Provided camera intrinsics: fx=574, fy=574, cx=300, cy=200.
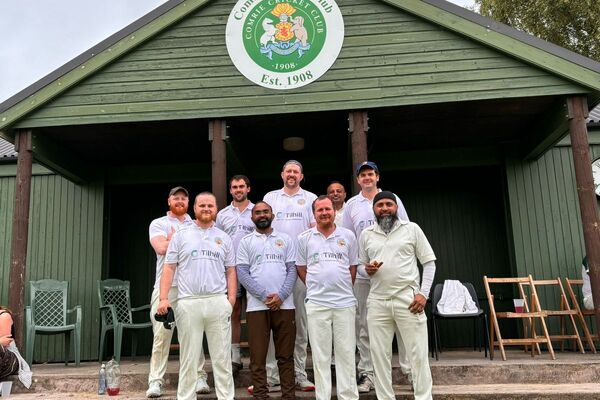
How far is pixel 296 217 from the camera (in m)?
5.05

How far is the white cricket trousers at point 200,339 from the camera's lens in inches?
167

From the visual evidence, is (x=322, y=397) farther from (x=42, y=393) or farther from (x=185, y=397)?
(x=42, y=393)

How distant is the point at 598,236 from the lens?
5.70m

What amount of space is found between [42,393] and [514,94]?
5.52m

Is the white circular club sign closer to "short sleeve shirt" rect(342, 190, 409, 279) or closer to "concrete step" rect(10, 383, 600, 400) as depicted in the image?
"short sleeve shirt" rect(342, 190, 409, 279)

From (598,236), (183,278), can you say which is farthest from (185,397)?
(598,236)

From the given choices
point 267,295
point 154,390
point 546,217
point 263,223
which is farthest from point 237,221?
point 546,217

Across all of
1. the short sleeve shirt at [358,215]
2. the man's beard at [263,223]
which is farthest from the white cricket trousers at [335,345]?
the man's beard at [263,223]

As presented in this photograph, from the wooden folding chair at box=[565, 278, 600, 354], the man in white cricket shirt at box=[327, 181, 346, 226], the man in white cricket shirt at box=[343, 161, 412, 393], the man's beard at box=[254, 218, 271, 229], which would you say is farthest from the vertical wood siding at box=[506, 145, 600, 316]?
the man's beard at box=[254, 218, 271, 229]

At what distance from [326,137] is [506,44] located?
97.1 inches

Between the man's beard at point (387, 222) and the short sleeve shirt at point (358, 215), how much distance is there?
514 millimetres

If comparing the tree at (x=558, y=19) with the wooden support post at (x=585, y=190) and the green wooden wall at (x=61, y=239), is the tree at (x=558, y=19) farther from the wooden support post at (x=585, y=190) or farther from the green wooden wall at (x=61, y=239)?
the green wooden wall at (x=61, y=239)

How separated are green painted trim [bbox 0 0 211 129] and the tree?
13.5 m

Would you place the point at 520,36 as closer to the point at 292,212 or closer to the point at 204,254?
the point at 292,212
